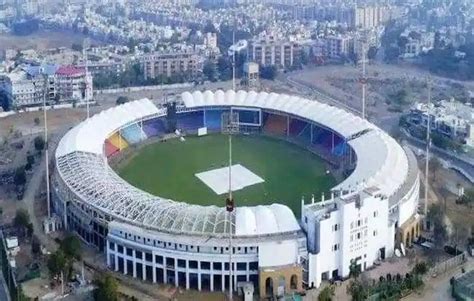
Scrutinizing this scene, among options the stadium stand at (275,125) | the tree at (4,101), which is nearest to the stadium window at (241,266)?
the stadium stand at (275,125)

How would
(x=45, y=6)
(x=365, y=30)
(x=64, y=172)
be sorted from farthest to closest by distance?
(x=45, y=6), (x=365, y=30), (x=64, y=172)

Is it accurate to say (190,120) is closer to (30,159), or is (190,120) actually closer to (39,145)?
(39,145)

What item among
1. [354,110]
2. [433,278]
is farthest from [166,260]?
[354,110]

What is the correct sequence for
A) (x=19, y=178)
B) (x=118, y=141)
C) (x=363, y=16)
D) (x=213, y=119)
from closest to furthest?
(x=19, y=178)
(x=118, y=141)
(x=213, y=119)
(x=363, y=16)

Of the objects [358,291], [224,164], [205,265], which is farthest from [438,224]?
[224,164]

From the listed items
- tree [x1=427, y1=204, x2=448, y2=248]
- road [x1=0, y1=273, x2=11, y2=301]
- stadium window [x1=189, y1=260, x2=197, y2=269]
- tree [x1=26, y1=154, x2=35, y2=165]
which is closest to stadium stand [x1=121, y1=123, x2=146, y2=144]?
tree [x1=26, y1=154, x2=35, y2=165]

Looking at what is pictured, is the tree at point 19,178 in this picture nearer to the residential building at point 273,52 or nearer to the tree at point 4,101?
the tree at point 4,101

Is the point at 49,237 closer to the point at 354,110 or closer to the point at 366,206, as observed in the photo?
the point at 366,206
